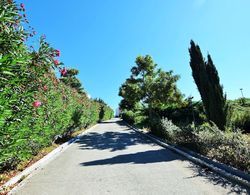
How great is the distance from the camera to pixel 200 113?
1030 inches

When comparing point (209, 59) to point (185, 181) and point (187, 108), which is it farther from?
point (187, 108)

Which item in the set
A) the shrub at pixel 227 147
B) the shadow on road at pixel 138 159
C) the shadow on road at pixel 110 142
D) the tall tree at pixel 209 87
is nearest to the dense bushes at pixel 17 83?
the shadow on road at pixel 138 159

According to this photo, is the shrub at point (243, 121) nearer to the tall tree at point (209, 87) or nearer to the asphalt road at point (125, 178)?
the tall tree at point (209, 87)

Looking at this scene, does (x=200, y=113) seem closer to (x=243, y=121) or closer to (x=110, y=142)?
(x=243, y=121)

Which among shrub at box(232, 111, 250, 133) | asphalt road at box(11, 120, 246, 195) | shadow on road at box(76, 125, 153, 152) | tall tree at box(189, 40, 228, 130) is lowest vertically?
asphalt road at box(11, 120, 246, 195)

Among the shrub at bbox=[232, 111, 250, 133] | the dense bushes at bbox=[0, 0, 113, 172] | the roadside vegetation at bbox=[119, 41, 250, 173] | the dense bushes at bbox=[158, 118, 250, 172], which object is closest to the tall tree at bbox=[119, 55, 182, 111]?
the roadside vegetation at bbox=[119, 41, 250, 173]

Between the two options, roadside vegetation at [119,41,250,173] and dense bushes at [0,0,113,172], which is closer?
dense bushes at [0,0,113,172]

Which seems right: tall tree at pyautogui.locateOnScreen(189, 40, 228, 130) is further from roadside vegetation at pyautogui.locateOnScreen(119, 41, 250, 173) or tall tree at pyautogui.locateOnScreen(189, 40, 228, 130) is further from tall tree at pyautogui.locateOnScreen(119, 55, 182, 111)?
tall tree at pyautogui.locateOnScreen(119, 55, 182, 111)

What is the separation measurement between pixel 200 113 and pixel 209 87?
14.1 m

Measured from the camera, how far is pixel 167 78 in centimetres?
2434

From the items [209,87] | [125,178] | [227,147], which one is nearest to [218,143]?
[227,147]

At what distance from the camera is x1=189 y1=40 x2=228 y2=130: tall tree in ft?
41.4

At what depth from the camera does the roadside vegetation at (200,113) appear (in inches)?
301

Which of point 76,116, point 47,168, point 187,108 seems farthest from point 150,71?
point 47,168
